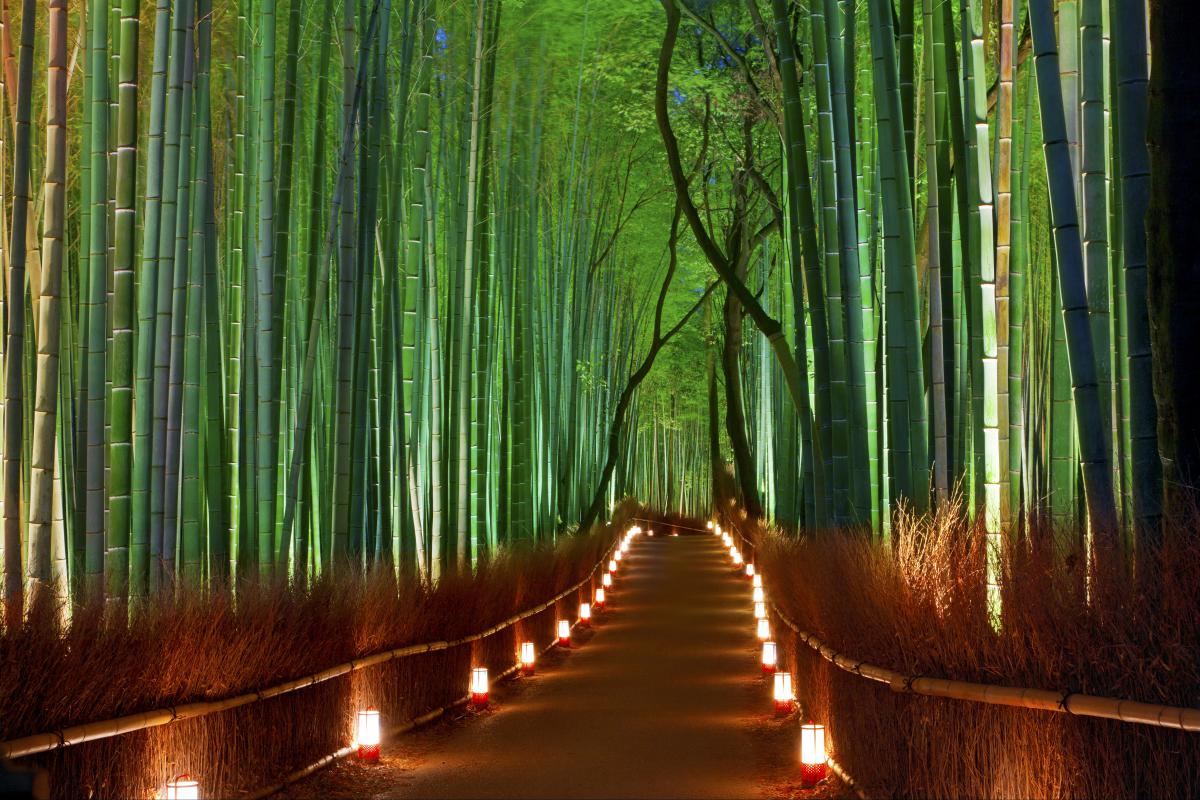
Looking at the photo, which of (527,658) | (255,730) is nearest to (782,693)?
(527,658)

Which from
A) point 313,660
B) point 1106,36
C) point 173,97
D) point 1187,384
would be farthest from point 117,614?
point 1106,36

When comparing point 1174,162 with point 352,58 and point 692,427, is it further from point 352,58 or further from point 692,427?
point 692,427

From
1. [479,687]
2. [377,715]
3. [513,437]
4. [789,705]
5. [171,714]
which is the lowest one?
[789,705]

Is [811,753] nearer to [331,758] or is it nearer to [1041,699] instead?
[331,758]

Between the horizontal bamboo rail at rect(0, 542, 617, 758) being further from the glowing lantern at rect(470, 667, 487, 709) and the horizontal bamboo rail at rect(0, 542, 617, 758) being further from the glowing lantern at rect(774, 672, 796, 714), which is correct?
the glowing lantern at rect(774, 672, 796, 714)

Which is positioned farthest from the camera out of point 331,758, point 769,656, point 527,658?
point 527,658

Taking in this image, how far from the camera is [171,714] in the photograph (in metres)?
4.11

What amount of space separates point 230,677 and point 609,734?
2473 mm

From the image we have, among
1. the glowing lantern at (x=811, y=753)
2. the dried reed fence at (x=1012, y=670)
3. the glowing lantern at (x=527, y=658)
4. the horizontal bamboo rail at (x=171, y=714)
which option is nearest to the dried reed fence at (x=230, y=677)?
the horizontal bamboo rail at (x=171, y=714)

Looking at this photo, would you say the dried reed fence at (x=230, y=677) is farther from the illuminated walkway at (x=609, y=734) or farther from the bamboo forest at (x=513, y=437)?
the illuminated walkway at (x=609, y=734)

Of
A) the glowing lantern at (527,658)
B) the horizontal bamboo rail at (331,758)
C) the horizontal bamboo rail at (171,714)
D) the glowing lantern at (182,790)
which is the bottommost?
the glowing lantern at (527,658)

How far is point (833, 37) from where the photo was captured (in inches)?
265

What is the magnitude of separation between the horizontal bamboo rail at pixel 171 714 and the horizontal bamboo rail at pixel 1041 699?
6.81 feet

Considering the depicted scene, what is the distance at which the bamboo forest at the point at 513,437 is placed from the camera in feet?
11.9
